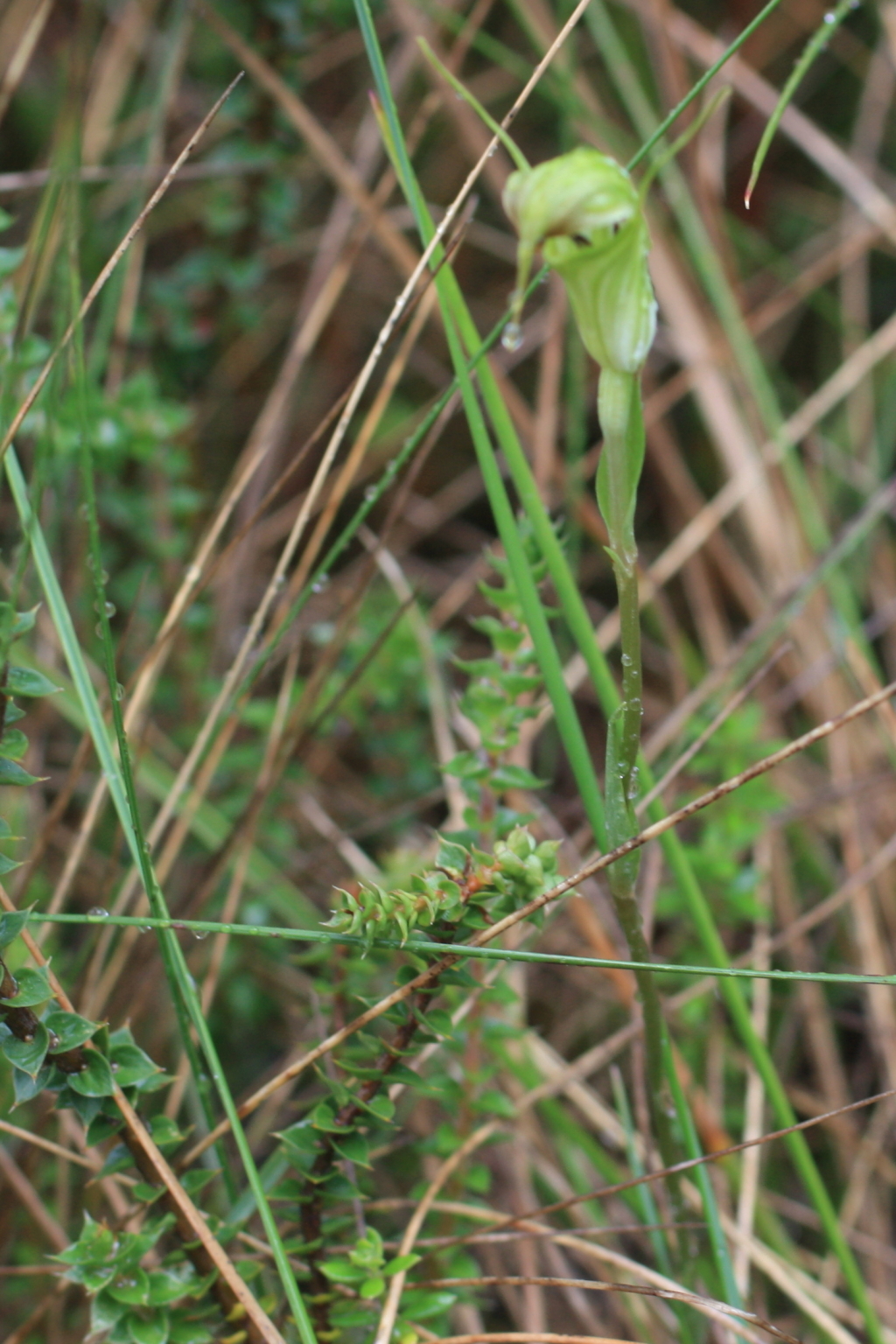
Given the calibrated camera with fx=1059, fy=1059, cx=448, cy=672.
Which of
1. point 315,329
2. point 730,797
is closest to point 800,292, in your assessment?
point 315,329

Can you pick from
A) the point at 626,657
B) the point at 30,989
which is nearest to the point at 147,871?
the point at 30,989

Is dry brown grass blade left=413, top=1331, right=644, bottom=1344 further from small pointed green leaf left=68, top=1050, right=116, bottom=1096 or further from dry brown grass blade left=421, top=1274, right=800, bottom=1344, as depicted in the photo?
small pointed green leaf left=68, top=1050, right=116, bottom=1096

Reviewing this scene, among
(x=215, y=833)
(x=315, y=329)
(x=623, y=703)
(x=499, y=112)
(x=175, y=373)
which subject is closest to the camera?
(x=623, y=703)

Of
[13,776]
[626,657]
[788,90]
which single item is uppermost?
[788,90]

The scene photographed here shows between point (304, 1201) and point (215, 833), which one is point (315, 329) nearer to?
point (215, 833)

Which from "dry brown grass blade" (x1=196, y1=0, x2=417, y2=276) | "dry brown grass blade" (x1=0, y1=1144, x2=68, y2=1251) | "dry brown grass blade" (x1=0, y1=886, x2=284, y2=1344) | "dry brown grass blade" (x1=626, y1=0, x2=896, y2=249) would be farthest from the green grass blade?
"dry brown grass blade" (x1=626, y1=0, x2=896, y2=249)

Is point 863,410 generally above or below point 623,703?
above

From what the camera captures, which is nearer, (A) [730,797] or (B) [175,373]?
(A) [730,797]

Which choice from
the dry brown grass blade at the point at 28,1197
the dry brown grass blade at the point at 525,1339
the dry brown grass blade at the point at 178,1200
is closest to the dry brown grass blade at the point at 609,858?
the dry brown grass blade at the point at 178,1200

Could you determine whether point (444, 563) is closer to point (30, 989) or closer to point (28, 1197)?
point (28, 1197)
